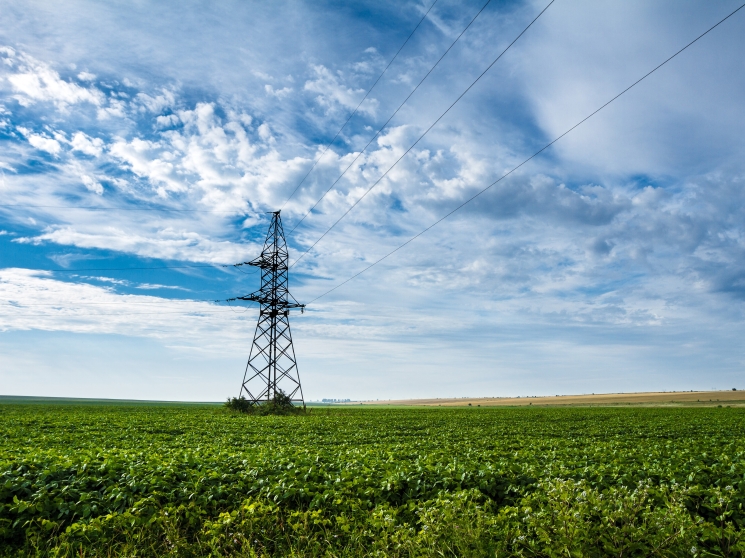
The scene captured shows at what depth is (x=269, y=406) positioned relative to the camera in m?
55.2

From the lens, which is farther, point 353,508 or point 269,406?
point 269,406

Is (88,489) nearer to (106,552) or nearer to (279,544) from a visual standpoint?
(106,552)

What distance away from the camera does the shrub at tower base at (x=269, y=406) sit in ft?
181

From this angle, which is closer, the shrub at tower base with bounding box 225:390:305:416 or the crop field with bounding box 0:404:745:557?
the crop field with bounding box 0:404:745:557

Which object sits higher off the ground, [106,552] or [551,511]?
[551,511]

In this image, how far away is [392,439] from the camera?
26.0 meters

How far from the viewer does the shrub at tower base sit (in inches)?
2168

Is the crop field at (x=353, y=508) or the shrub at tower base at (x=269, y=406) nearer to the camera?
the crop field at (x=353, y=508)

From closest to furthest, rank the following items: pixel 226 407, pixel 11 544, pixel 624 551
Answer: pixel 624 551 → pixel 11 544 → pixel 226 407

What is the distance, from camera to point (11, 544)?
29.8ft

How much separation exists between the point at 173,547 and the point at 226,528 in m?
0.94

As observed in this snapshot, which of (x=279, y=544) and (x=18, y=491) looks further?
(x=18, y=491)

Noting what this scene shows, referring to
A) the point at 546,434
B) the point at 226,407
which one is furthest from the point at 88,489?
the point at 226,407

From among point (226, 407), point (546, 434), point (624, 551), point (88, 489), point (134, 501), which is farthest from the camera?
point (226, 407)
